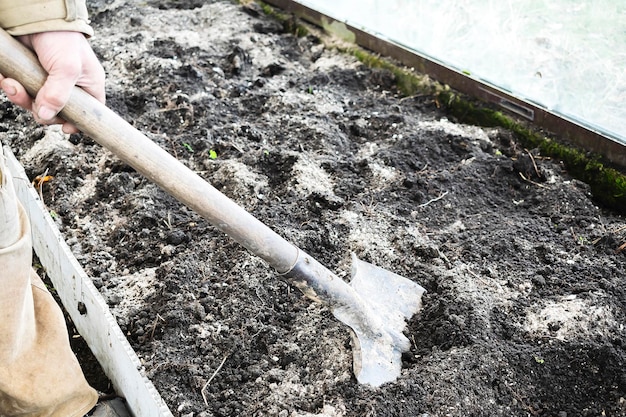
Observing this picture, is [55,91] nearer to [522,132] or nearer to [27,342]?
[27,342]

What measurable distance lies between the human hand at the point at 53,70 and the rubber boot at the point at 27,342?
213 mm

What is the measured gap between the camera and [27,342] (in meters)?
2.17

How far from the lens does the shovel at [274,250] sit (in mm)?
1979

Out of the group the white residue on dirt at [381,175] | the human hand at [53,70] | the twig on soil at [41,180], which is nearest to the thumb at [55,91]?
the human hand at [53,70]

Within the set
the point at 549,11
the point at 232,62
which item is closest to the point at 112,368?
the point at 232,62

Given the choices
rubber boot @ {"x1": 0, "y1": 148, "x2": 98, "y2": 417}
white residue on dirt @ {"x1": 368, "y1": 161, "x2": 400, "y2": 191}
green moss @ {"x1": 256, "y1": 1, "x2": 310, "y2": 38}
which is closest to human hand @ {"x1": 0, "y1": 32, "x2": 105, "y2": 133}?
rubber boot @ {"x1": 0, "y1": 148, "x2": 98, "y2": 417}

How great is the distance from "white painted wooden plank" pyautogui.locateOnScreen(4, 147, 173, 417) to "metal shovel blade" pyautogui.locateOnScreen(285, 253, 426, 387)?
0.61 metres

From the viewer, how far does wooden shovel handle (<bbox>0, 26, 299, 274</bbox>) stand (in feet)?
6.30

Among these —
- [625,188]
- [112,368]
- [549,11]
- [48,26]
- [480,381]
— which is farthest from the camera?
[549,11]

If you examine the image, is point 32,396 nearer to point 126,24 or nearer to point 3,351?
point 3,351

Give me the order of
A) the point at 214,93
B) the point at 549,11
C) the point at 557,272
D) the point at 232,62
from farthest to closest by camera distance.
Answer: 1. the point at 232,62
2. the point at 214,93
3. the point at 549,11
4. the point at 557,272

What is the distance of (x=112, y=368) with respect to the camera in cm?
248

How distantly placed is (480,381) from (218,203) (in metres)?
1.08

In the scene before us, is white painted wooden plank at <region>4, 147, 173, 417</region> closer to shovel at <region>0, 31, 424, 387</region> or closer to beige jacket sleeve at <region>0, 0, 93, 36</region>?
shovel at <region>0, 31, 424, 387</region>
